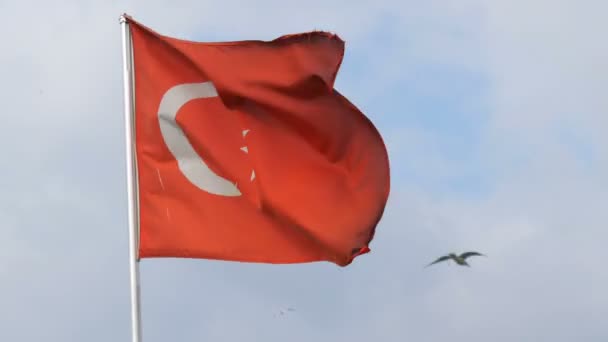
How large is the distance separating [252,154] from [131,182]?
4.27 m

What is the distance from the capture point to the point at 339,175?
39.4 metres

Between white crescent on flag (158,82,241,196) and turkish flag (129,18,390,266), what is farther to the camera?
white crescent on flag (158,82,241,196)

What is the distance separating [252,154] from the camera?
3775 cm

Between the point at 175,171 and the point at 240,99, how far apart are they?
2805 millimetres

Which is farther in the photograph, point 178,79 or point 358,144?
point 358,144

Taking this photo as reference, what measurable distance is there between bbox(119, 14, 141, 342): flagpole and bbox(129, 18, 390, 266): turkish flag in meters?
0.46

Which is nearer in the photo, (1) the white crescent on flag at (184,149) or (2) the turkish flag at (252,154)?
(2) the turkish flag at (252,154)

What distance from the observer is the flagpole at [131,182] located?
3312cm

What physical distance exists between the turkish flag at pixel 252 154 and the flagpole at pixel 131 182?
465 mm

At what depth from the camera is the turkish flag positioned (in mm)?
35750

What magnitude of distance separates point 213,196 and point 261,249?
1.56 meters

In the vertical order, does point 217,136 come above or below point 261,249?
above

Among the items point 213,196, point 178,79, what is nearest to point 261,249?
point 213,196

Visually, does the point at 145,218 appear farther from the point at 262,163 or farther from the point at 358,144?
the point at 358,144
